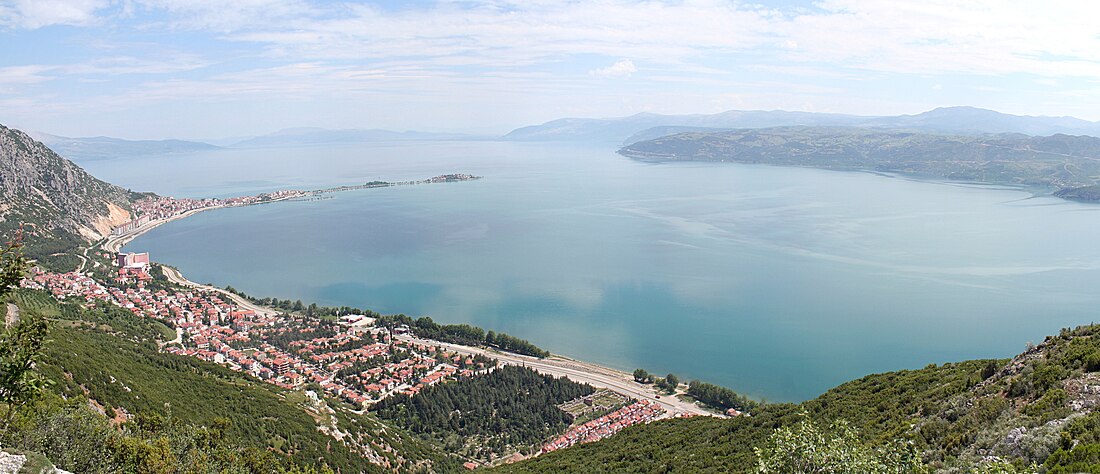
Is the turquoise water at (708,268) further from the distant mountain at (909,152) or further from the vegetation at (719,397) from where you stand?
the distant mountain at (909,152)

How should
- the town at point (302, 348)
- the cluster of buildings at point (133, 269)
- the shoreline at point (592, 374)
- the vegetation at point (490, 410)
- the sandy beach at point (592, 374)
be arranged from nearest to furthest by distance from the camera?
the vegetation at point (490, 410) < the shoreline at point (592, 374) < the sandy beach at point (592, 374) < the town at point (302, 348) < the cluster of buildings at point (133, 269)

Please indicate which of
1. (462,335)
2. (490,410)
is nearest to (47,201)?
(462,335)

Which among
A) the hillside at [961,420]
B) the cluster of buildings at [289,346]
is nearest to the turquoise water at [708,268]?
the cluster of buildings at [289,346]

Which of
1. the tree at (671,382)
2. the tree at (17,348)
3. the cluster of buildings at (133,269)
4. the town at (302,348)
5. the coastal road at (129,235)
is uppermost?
the tree at (17,348)

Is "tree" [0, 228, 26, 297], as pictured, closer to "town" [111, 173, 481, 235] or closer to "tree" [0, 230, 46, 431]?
"tree" [0, 230, 46, 431]

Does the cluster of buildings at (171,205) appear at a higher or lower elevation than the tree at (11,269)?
lower

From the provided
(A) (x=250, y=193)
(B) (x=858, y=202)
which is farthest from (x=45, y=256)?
(B) (x=858, y=202)
